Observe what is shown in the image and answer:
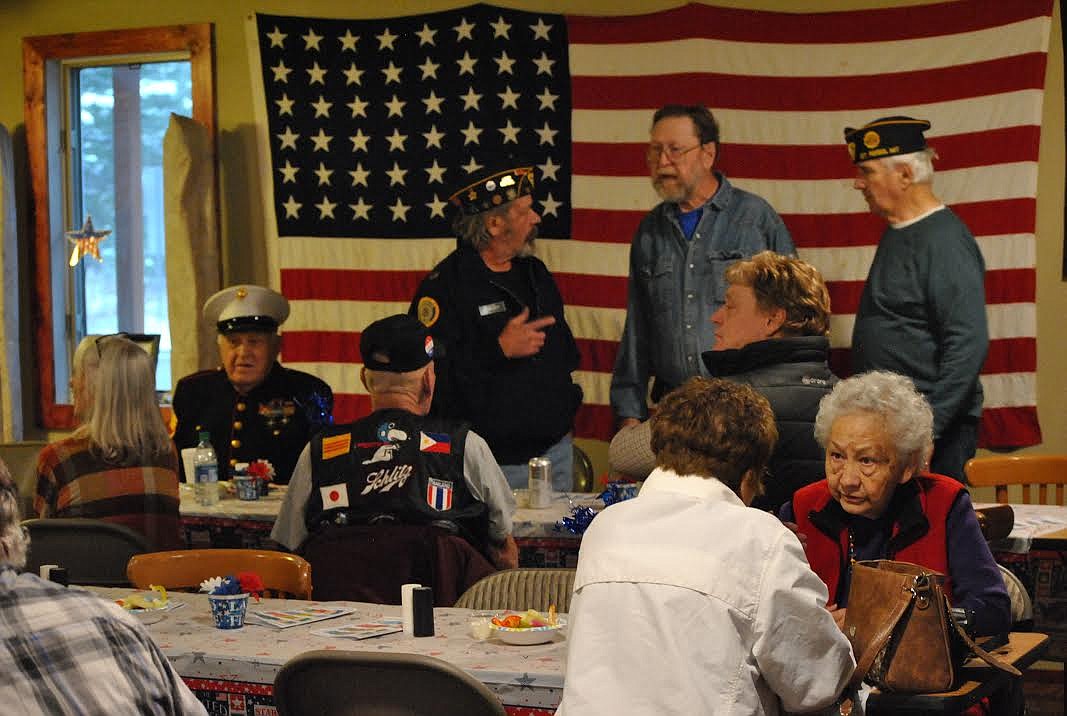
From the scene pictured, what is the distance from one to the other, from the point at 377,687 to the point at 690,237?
3583 mm

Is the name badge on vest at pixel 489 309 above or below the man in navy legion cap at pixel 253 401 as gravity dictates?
above

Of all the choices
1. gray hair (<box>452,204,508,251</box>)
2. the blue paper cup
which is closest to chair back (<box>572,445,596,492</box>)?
gray hair (<box>452,204,508,251</box>)

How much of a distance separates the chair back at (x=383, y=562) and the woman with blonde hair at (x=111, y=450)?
0.87 meters

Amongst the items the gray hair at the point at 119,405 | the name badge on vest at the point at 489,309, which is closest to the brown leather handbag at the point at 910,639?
the gray hair at the point at 119,405

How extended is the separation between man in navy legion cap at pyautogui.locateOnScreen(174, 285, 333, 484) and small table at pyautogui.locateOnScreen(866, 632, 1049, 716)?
355 cm

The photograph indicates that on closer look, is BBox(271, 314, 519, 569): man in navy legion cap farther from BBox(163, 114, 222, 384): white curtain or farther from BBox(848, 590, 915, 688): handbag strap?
BBox(163, 114, 222, 384): white curtain

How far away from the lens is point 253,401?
6.04 m

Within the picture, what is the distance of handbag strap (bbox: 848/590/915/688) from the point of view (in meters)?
2.80

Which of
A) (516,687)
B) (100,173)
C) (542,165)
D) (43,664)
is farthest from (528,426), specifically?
(43,664)

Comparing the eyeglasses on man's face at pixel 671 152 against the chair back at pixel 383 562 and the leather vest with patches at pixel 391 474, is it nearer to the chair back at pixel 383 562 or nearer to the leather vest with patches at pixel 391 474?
the leather vest with patches at pixel 391 474

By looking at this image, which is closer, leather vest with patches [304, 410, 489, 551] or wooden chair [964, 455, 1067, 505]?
leather vest with patches [304, 410, 489, 551]

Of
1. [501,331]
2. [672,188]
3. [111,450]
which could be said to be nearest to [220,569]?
[111,450]

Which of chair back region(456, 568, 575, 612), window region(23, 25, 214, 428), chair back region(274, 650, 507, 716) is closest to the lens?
chair back region(274, 650, 507, 716)

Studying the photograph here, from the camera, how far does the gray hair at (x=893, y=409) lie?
3445 mm
